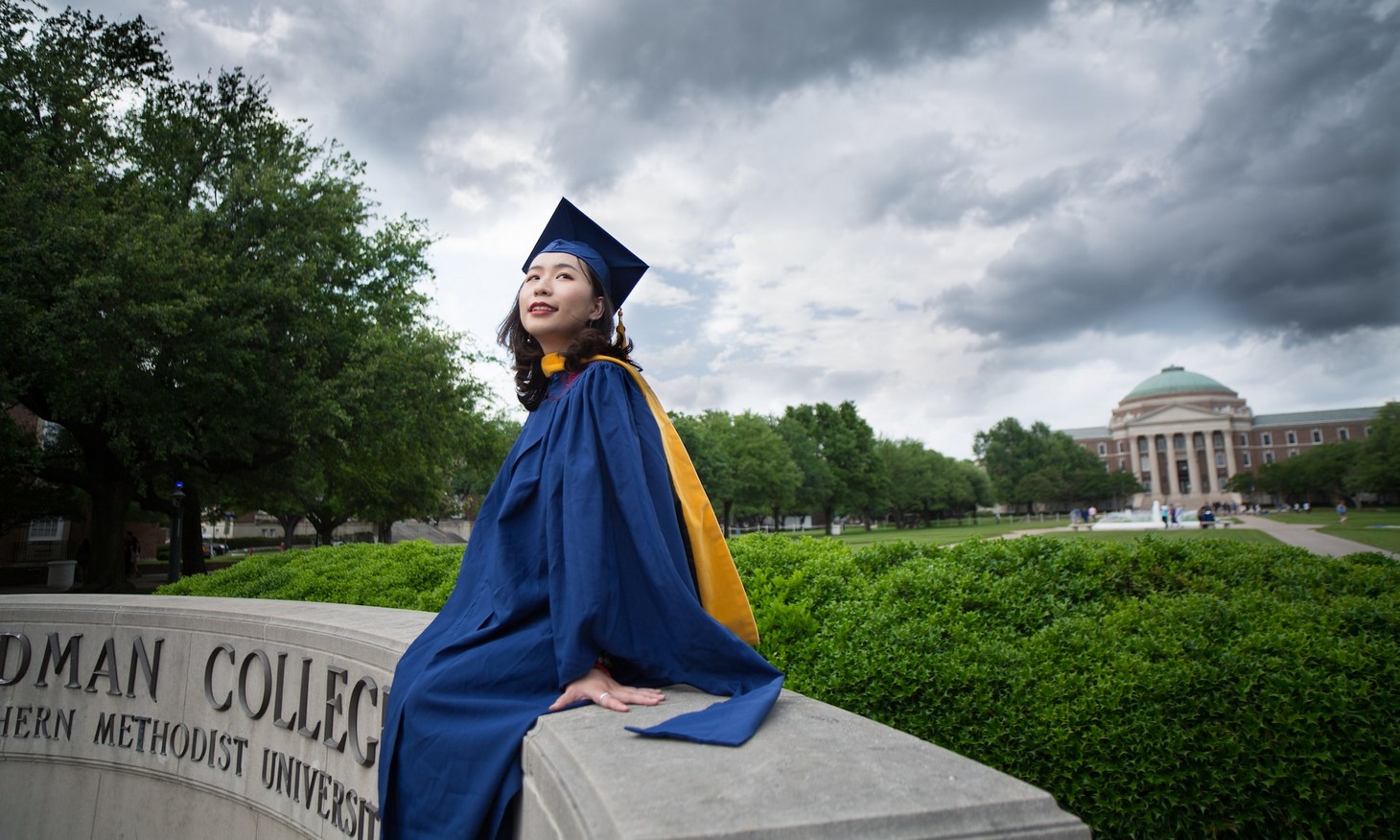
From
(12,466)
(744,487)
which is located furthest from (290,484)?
(744,487)

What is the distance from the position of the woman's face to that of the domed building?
112 metres

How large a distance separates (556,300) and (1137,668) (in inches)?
99.1

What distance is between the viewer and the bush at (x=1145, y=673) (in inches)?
104

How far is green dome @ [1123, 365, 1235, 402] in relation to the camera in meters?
114

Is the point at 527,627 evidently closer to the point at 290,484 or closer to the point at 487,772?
the point at 487,772

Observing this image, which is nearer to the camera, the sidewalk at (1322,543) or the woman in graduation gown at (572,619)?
the woman in graduation gown at (572,619)

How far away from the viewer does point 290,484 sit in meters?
22.0

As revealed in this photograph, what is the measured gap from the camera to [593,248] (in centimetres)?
300

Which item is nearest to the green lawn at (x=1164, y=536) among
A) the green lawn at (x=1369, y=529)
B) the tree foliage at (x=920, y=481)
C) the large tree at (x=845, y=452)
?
the green lawn at (x=1369, y=529)

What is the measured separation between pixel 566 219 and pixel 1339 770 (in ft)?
10.6

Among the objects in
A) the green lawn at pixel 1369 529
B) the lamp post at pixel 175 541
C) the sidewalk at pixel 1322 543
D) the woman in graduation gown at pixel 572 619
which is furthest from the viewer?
the green lawn at pixel 1369 529

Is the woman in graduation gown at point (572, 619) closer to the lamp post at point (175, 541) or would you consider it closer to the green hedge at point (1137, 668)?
the green hedge at point (1137, 668)

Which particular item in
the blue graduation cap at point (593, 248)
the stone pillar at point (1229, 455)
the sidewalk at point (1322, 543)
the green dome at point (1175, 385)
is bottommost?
the sidewalk at point (1322, 543)

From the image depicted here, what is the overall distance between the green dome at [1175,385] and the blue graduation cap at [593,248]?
131 meters
